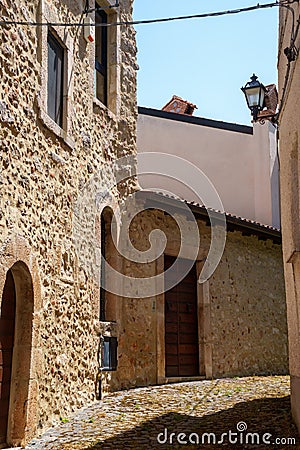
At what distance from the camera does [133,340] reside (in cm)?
920

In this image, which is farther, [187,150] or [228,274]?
[187,150]

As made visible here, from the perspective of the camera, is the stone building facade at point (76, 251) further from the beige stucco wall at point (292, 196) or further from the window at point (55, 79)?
the beige stucco wall at point (292, 196)

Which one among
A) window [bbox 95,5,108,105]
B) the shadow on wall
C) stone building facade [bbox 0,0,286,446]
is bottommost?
the shadow on wall

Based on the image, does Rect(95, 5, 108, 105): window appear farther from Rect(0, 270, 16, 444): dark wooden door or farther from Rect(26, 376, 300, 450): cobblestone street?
Rect(26, 376, 300, 450): cobblestone street

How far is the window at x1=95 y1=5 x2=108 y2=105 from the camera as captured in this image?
9398 mm

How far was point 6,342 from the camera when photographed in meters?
6.15

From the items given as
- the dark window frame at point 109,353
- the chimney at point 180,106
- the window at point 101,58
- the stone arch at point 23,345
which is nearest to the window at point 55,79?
the window at point 101,58

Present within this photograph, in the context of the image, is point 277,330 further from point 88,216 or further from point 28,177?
point 28,177

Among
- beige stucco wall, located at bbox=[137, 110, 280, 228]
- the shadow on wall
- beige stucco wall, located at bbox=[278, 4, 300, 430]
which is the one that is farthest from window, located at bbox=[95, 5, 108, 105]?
beige stucco wall, located at bbox=[137, 110, 280, 228]

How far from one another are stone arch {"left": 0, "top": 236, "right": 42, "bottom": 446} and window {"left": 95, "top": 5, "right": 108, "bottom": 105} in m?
3.90

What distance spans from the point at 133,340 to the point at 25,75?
4413mm

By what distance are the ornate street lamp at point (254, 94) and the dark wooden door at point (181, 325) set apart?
3040mm

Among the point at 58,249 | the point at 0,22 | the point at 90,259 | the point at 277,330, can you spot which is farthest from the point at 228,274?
the point at 0,22

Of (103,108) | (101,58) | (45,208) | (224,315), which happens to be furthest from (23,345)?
(224,315)
